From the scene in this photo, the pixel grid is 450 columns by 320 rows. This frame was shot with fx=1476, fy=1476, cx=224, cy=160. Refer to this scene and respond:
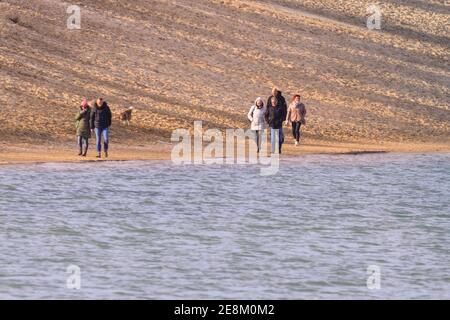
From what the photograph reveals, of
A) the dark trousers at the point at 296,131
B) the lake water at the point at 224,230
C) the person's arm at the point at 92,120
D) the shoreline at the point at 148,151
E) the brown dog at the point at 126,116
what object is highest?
the person's arm at the point at 92,120

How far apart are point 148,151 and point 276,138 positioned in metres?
3.49

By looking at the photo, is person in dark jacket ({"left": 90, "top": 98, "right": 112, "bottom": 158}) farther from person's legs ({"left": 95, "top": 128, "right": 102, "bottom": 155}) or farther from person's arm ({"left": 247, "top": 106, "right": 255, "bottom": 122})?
person's arm ({"left": 247, "top": 106, "right": 255, "bottom": 122})

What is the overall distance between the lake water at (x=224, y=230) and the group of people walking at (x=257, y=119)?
84 cm

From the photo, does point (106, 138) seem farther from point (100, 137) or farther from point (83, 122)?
point (83, 122)

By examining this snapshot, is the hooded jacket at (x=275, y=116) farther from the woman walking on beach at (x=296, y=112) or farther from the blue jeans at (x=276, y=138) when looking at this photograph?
the woman walking on beach at (x=296, y=112)

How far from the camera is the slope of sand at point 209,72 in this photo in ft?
142

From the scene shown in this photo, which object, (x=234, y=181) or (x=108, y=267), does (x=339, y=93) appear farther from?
(x=108, y=267)

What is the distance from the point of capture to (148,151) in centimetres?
4003

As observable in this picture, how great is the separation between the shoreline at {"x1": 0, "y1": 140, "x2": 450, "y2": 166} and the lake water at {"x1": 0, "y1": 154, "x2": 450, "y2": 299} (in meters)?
0.73

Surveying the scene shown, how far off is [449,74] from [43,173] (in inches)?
1083

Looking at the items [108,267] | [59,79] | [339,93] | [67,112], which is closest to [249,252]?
[108,267]

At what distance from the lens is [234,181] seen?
35.6 metres

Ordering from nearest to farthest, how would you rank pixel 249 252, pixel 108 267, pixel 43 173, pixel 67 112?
pixel 108 267
pixel 249 252
pixel 43 173
pixel 67 112

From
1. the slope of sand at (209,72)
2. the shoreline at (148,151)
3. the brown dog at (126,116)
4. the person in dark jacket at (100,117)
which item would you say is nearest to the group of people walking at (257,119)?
the person in dark jacket at (100,117)
